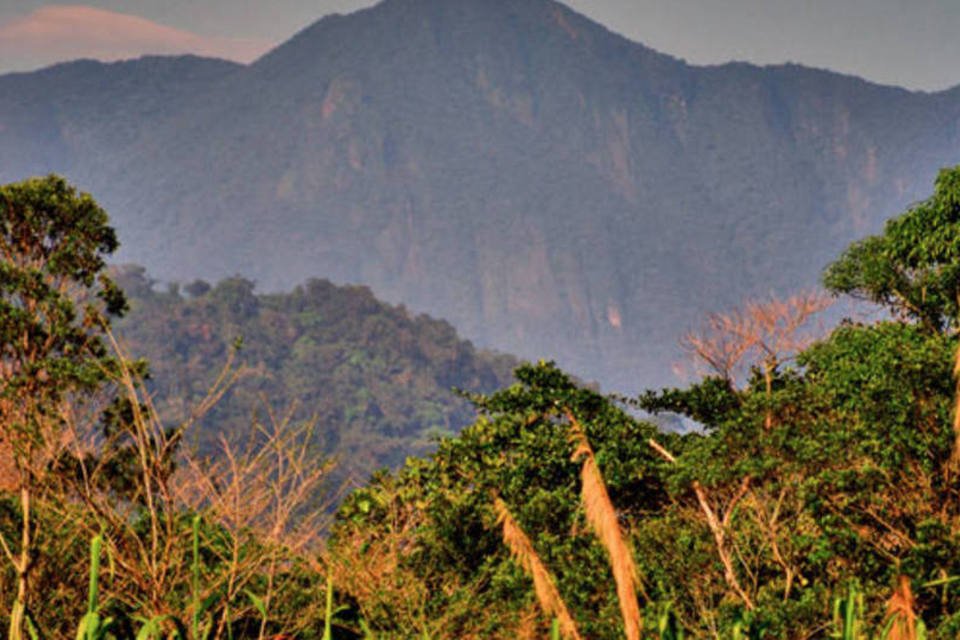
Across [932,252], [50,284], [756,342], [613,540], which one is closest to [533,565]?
[613,540]

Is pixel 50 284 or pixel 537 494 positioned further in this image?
pixel 50 284

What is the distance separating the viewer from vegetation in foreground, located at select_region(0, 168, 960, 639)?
1625 centimetres

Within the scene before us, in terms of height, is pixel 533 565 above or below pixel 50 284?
above

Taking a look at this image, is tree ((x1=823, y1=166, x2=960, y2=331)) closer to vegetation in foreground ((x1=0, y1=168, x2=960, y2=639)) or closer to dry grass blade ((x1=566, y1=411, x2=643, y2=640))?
vegetation in foreground ((x1=0, y1=168, x2=960, y2=639))

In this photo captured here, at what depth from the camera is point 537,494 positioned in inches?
1062

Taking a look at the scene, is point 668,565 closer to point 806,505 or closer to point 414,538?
point 806,505

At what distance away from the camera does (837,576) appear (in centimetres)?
2136

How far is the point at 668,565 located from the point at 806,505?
2.92 m

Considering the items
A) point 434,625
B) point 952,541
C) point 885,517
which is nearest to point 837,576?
point 885,517

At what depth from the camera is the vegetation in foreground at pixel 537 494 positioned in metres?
16.2

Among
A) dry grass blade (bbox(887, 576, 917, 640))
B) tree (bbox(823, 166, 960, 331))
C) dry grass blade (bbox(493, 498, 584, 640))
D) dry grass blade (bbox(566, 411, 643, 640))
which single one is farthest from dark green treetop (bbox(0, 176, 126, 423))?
dry grass blade (bbox(887, 576, 917, 640))

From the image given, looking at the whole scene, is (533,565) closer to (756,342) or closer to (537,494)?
(537,494)

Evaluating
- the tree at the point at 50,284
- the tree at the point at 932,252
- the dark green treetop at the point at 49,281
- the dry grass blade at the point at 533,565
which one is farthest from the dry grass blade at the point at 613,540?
the dark green treetop at the point at 49,281

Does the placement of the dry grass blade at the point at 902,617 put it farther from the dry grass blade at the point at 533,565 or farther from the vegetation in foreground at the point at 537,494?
the vegetation in foreground at the point at 537,494
